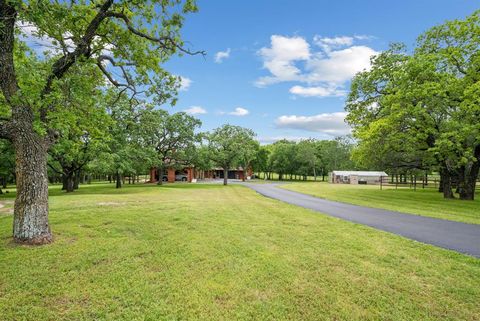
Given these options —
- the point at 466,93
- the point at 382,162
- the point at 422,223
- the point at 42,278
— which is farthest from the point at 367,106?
the point at 42,278

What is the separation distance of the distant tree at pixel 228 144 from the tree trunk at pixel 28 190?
30.0 meters

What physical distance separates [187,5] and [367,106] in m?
19.5

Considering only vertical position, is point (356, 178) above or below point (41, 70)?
below

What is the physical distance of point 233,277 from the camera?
4.32 meters

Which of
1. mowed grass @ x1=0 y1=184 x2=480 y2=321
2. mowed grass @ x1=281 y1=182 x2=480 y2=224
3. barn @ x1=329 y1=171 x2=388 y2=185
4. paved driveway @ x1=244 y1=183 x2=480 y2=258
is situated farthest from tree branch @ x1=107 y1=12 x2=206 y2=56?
barn @ x1=329 y1=171 x2=388 y2=185

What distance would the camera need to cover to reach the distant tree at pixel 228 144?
1430 inches

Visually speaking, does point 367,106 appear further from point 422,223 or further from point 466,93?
point 422,223

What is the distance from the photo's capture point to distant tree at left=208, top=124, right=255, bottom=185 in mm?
36312

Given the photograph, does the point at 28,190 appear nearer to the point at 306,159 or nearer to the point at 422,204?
the point at 422,204

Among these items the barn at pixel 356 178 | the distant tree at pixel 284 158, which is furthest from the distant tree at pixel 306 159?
the barn at pixel 356 178

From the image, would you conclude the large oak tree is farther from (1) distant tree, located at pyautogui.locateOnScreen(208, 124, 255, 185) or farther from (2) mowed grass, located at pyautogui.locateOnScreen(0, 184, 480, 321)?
(1) distant tree, located at pyautogui.locateOnScreen(208, 124, 255, 185)

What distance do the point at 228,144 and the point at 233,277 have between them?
1306 inches

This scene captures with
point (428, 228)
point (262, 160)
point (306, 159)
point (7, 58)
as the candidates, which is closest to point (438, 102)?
point (428, 228)

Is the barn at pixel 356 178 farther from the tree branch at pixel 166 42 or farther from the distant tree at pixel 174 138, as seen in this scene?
the tree branch at pixel 166 42
